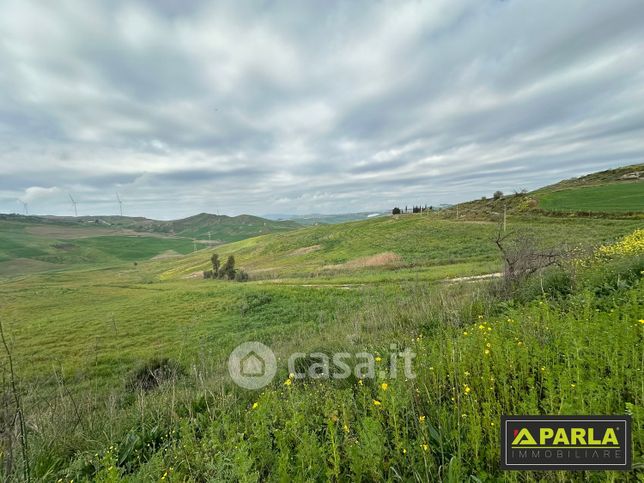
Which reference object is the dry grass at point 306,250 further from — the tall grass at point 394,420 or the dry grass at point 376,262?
the tall grass at point 394,420

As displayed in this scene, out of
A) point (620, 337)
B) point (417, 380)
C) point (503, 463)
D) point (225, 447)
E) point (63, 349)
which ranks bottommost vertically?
point (63, 349)

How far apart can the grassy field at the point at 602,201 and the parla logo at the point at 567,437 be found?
5088cm

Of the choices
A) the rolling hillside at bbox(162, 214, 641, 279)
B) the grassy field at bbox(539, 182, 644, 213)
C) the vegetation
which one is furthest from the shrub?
the grassy field at bbox(539, 182, 644, 213)

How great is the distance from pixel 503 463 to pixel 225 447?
2892 millimetres

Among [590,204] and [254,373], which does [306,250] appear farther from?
[254,373]

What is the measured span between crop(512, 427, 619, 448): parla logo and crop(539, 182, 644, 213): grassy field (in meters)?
50.9

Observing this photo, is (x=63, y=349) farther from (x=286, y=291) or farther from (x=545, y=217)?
(x=545, y=217)

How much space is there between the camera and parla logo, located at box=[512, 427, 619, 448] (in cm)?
203

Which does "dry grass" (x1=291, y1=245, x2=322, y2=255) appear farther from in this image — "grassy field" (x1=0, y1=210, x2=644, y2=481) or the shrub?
the shrub

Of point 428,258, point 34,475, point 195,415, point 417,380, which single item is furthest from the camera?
point 428,258

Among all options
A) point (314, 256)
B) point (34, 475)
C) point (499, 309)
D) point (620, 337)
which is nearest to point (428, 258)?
point (314, 256)

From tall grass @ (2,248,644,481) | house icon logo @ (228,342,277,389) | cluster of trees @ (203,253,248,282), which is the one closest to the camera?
tall grass @ (2,248,644,481)

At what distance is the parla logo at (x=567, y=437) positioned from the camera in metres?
2.03

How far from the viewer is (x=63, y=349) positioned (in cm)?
1748
